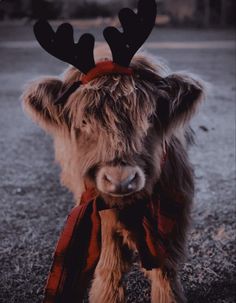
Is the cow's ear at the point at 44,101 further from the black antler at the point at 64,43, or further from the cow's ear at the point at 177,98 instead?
the cow's ear at the point at 177,98

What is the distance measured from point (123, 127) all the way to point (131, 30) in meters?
0.48

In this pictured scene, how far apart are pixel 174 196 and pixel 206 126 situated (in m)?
3.99

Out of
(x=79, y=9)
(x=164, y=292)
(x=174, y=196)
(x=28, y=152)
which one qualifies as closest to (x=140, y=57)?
(x=174, y=196)

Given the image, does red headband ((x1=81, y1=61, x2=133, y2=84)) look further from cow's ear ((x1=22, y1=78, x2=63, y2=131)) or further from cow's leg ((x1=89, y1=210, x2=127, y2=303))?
cow's leg ((x1=89, y1=210, x2=127, y2=303))

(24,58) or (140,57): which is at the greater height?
(140,57)

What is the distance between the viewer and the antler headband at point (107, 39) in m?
2.28

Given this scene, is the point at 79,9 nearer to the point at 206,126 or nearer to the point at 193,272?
the point at 206,126

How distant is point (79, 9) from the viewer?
17.4 metres

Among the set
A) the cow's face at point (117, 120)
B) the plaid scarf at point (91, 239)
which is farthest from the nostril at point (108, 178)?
the plaid scarf at point (91, 239)

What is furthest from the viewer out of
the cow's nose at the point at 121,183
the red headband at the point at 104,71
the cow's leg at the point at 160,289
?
the cow's leg at the point at 160,289

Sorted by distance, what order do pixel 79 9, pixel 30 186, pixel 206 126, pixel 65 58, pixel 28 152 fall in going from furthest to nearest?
pixel 79 9
pixel 206 126
pixel 28 152
pixel 30 186
pixel 65 58

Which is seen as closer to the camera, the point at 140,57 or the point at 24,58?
the point at 140,57

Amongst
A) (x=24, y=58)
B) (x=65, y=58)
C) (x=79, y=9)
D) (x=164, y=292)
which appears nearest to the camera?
(x=65, y=58)

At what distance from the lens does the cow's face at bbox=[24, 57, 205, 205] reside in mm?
2219
